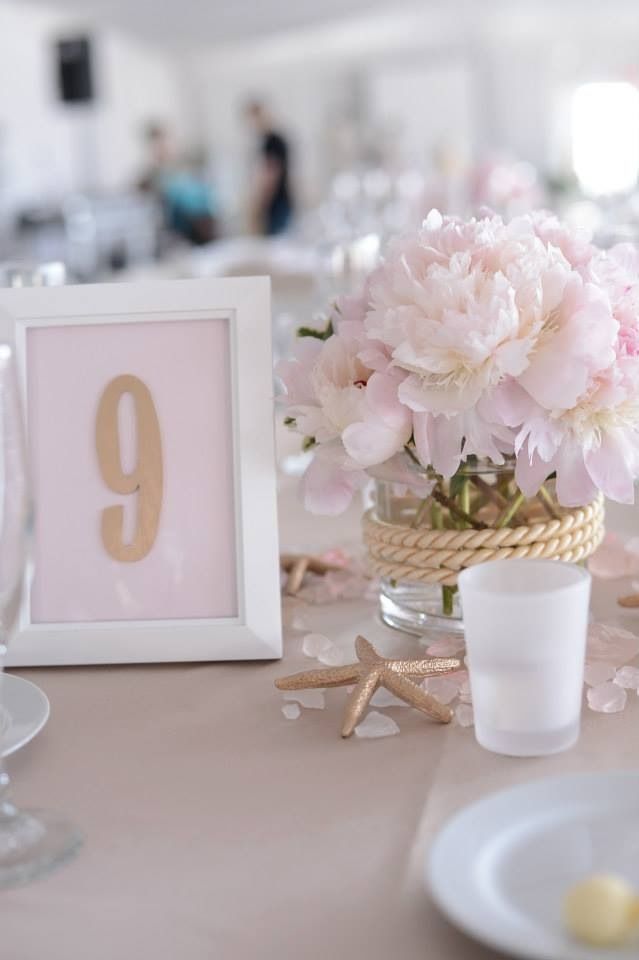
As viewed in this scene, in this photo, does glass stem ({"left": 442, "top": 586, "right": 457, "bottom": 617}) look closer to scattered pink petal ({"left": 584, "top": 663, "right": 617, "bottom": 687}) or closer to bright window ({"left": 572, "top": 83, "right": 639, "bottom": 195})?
scattered pink petal ({"left": 584, "top": 663, "right": 617, "bottom": 687})

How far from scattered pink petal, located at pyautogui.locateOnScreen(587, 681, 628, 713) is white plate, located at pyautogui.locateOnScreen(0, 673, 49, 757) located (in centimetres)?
34

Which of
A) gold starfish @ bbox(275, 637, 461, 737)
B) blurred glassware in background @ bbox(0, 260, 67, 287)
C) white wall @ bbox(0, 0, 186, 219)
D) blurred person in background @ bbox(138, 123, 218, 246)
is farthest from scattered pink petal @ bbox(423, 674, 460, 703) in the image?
white wall @ bbox(0, 0, 186, 219)

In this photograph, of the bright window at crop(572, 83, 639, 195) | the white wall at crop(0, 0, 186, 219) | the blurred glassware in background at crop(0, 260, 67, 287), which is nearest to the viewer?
the blurred glassware in background at crop(0, 260, 67, 287)

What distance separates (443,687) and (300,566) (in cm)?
28

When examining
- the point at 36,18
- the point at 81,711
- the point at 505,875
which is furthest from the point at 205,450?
the point at 36,18

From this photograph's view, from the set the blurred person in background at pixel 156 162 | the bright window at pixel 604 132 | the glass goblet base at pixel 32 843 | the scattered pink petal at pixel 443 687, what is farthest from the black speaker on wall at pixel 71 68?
the glass goblet base at pixel 32 843

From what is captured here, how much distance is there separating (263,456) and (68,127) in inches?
503

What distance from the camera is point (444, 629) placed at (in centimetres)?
92

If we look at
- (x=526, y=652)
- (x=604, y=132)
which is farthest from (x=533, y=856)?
(x=604, y=132)

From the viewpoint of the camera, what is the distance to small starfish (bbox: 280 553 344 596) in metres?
1.06

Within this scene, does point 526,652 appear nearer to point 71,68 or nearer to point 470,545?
point 470,545

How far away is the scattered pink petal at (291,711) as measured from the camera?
80cm

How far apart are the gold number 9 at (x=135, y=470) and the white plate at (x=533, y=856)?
1.25 feet

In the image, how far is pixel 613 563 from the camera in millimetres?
1072
